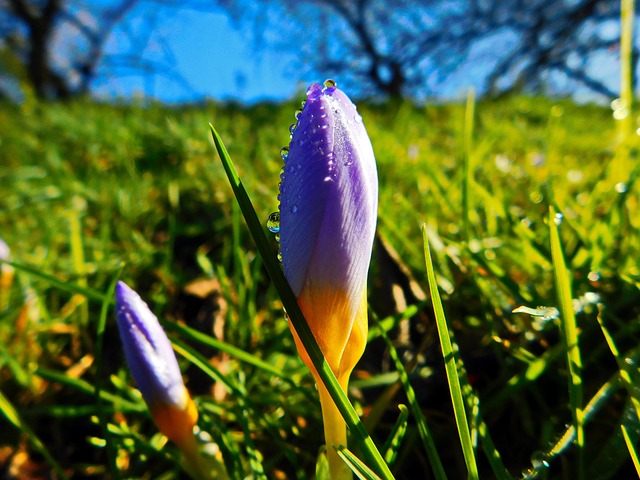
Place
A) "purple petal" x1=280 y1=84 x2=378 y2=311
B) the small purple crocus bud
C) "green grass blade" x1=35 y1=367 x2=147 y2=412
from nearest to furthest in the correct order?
1. "purple petal" x1=280 y1=84 x2=378 y2=311
2. "green grass blade" x1=35 y1=367 x2=147 y2=412
3. the small purple crocus bud

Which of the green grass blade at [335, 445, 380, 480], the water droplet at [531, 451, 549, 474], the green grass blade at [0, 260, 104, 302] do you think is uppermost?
the green grass blade at [0, 260, 104, 302]

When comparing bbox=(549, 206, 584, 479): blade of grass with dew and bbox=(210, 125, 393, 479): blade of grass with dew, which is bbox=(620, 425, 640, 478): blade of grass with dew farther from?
bbox=(210, 125, 393, 479): blade of grass with dew

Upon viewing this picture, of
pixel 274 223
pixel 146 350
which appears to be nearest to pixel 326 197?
pixel 274 223

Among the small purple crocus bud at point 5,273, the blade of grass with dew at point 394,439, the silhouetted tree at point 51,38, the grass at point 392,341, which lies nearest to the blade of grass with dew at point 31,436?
the grass at point 392,341

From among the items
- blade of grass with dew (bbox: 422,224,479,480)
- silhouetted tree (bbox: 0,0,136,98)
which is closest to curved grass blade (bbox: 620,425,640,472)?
blade of grass with dew (bbox: 422,224,479,480)

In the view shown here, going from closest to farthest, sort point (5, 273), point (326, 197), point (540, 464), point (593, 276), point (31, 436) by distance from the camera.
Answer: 1. point (326, 197)
2. point (540, 464)
3. point (31, 436)
4. point (593, 276)
5. point (5, 273)

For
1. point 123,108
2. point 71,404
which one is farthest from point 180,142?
point 123,108

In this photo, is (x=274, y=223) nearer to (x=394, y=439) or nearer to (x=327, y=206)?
(x=327, y=206)

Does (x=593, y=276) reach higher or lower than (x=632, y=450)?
higher
